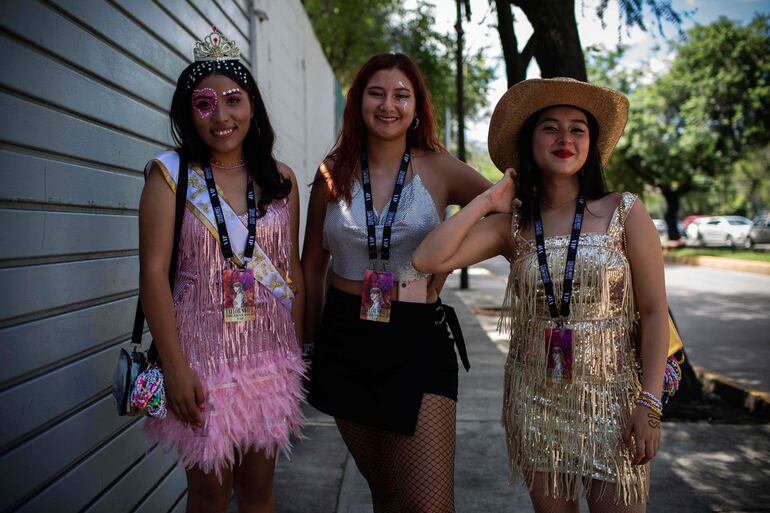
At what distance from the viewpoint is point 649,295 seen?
2186 mm

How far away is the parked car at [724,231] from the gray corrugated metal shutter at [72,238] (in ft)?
95.7

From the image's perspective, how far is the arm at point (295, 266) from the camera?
2518mm

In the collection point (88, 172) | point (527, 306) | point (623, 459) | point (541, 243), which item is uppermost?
point (88, 172)

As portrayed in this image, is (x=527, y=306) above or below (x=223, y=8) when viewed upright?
below

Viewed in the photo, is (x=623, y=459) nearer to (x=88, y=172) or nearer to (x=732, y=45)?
(x=88, y=172)

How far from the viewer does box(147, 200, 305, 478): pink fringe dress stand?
2.22 meters

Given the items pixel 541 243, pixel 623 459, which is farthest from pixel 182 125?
pixel 623 459

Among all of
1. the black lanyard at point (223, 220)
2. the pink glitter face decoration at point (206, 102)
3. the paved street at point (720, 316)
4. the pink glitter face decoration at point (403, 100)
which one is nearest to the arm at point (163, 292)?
the black lanyard at point (223, 220)

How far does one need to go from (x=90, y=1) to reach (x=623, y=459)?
2.38 m

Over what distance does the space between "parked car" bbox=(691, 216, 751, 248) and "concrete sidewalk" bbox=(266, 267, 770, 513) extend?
25970mm

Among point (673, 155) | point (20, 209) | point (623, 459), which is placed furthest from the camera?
point (673, 155)

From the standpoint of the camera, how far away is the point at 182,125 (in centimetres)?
232

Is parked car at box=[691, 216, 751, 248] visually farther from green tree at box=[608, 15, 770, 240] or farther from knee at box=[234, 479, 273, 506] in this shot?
knee at box=[234, 479, 273, 506]

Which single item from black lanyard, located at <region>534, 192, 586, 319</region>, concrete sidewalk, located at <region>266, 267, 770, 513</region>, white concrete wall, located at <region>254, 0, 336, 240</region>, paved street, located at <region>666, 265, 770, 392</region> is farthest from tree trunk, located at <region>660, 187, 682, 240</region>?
black lanyard, located at <region>534, 192, 586, 319</region>
